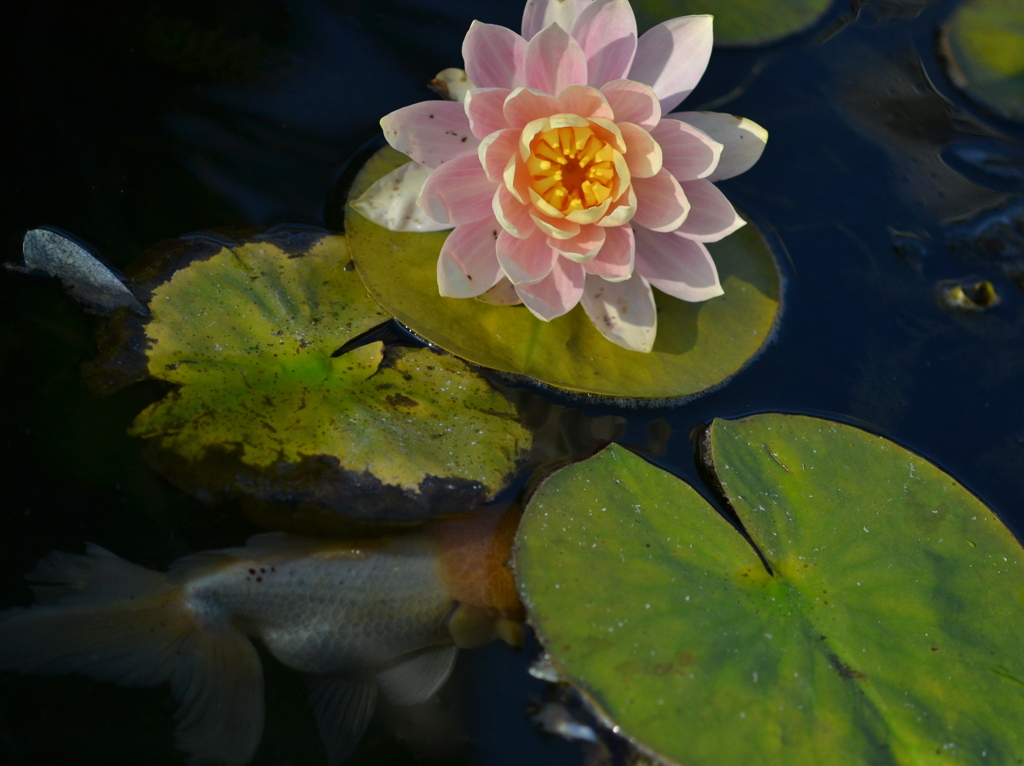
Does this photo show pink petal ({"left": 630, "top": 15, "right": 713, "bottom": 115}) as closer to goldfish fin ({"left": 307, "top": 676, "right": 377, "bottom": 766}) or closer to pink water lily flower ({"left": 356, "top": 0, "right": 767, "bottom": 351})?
pink water lily flower ({"left": 356, "top": 0, "right": 767, "bottom": 351})

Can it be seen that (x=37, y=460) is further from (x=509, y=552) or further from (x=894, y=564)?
(x=894, y=564)

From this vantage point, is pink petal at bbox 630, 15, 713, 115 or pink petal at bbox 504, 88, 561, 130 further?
pink petal at bbox 630, 15, 713, 115

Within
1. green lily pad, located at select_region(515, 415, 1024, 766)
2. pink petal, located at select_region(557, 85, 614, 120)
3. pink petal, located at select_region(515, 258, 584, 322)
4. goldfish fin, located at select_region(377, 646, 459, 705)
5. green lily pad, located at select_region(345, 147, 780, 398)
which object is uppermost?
pink petal, located at select_region(557, 85, 614, 120)

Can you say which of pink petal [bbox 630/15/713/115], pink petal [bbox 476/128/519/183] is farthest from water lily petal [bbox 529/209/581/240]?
pink petal [bbox 630/15/713/115]

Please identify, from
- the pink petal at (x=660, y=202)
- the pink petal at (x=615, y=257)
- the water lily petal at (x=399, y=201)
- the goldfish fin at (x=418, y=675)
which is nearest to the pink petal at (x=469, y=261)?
the water lily petal at (x=399, y=201)

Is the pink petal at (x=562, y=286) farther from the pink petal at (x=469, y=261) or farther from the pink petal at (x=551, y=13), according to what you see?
the pink petal at (x=551, y=13)

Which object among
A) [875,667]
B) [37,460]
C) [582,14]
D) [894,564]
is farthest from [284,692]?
[582,14]

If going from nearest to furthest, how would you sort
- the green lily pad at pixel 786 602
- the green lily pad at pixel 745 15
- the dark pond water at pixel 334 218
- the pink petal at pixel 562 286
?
the green lily pad at pixel 786 602 < the dark pond water at pixel 334 218 < the pink petal at pixel 562 286 < the green lily pad at pixel 745 15
